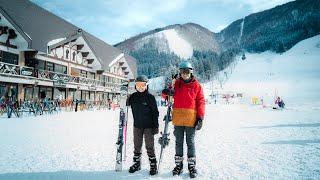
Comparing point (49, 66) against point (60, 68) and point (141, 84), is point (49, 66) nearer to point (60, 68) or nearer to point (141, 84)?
point (60, 68)

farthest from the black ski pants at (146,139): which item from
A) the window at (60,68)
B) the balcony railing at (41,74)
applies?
the window at (60,68)

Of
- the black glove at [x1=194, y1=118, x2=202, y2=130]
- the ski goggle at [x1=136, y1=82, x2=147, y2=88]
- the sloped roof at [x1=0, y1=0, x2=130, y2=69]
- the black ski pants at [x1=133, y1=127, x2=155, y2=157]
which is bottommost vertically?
the black ski pants at [x1=133, y1=127, x2=155, y2=157]

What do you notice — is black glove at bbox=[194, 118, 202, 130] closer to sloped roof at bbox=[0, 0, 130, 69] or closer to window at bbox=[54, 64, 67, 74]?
sloped roof at bbox=[0, 0, 130, 69]

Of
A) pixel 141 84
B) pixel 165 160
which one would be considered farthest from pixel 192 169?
pixel 141 84

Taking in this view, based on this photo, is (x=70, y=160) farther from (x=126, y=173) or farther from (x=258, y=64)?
(x=258, y=64)

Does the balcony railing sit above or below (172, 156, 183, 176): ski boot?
above

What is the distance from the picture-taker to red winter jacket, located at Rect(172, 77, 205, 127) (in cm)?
520

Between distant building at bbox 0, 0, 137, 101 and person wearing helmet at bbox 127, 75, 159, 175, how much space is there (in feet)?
66.3

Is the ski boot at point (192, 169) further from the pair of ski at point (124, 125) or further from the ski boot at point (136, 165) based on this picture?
the ski boot at point (136, 165)

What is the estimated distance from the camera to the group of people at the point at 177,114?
5.19 meters

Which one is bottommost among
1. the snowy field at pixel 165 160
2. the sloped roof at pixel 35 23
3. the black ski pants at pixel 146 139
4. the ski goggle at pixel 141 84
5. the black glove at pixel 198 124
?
the snowy field at pixel 165 160

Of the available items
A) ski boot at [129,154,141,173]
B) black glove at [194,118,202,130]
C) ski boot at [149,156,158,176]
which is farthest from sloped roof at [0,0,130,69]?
black glove at [194,118,202,130]

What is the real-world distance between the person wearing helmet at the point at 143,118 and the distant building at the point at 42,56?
20.2m

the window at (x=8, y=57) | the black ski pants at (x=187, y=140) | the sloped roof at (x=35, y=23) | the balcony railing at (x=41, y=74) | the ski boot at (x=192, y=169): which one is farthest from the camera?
the sloped roof at (x=35, y=23)
